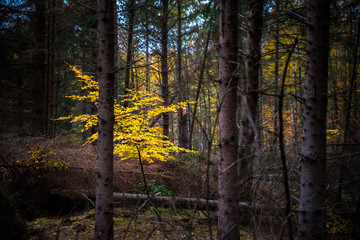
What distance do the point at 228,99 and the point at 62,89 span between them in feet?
47.1

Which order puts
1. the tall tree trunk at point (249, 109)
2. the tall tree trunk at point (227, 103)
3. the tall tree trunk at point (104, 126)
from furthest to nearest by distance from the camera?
the tall tree trunk at point (104, 126), the tall tree trunk at point (227, 103), the tall tree trunk at point (249, 109)

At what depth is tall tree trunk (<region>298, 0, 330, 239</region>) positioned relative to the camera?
8.36 ft

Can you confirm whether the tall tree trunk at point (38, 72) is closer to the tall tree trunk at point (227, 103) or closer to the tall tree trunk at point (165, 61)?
the tall tree trunk at point (165, 61)

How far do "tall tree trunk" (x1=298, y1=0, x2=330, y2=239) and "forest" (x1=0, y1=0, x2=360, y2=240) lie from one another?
0.01 meters

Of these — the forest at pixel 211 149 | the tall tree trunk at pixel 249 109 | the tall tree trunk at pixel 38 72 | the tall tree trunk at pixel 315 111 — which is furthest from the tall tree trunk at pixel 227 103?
the tall tree trunk at pixel 38 72

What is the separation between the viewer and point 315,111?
260 centimetres

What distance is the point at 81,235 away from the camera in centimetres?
401

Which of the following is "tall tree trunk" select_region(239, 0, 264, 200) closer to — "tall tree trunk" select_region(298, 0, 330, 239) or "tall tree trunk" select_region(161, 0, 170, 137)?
"tall tree trunk" select_region(298, 0, 330, 239)

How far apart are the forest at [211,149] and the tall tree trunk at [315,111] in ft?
0.04

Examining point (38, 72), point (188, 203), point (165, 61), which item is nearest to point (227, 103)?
point (188, 203)

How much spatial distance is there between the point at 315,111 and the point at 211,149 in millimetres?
1533

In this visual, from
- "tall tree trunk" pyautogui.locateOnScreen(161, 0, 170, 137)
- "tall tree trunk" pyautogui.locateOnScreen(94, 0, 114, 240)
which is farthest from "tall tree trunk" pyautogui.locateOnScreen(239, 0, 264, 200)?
"tall tree trunk" pyautogui.locateOnScreen(161, 0, 170, 137)

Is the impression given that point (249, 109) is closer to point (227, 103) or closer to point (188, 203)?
point (188, 203)

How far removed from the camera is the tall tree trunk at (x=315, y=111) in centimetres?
255
